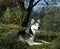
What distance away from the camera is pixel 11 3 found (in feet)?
57.5

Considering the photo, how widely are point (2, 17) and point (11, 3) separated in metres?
3.37

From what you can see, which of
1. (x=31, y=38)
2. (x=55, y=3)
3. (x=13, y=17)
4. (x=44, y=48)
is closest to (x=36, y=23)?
(x=31, y=38)

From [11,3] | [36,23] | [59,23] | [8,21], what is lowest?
[59,23]

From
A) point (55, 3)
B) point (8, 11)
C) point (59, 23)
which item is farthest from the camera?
point (59, 23)

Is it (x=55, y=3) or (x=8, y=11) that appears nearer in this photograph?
(x=55, y=3)

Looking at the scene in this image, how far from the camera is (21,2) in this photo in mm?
17422

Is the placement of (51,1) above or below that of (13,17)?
above

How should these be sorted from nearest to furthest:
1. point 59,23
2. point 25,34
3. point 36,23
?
point 25,34 < point 36,23 < point 59,23

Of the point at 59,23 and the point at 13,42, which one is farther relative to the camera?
the point at 59,23

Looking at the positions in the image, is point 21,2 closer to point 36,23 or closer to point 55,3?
point 55,3

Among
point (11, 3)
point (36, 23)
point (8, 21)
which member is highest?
point (36, 23)

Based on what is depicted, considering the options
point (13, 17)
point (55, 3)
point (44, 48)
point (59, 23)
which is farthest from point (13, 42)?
point (59, 23)

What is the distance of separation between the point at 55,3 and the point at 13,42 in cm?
1050

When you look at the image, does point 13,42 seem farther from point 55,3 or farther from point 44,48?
point 55,3
